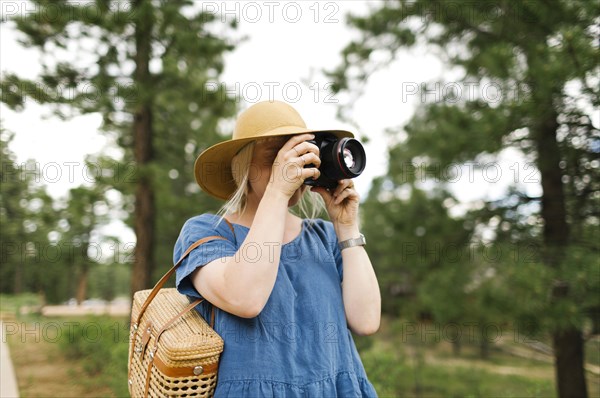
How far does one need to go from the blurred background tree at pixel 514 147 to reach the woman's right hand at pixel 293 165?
7.31 ft

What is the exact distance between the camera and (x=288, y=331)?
1065 mm

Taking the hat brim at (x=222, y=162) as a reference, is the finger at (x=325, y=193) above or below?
below

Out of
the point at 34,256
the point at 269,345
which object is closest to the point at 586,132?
the point at 269,345

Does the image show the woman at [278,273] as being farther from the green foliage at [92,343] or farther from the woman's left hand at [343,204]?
the green foliage at [92,343]

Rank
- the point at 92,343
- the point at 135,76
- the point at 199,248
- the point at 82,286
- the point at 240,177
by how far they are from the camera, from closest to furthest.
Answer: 1. the point at 199,248
2. the point at 240,177
3. the point at 135,76
4. the point at 92,343
5. the point at 82,286

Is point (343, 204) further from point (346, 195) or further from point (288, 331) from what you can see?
point (288, 331)

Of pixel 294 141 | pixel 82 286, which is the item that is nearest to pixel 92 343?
pixel 82 286

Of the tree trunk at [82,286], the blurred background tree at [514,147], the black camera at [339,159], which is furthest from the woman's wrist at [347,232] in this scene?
the tree trunk at [82,286]

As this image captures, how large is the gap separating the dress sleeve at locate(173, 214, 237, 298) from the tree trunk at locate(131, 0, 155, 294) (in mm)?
3949

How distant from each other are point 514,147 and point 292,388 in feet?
11.1

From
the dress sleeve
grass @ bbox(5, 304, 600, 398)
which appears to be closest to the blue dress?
the dress sleeve

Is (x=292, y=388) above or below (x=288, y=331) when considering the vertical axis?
below

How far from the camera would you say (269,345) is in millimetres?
1028

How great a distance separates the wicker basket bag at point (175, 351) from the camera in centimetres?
96
